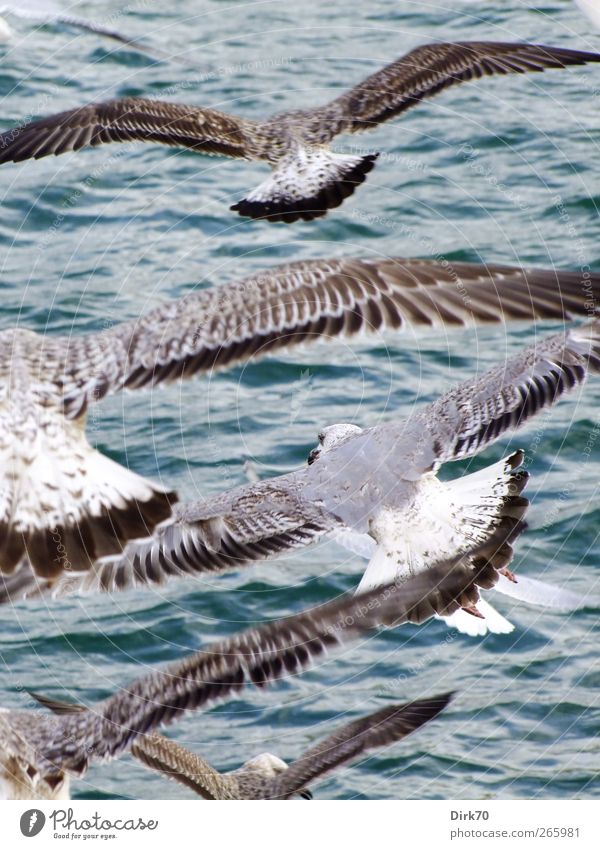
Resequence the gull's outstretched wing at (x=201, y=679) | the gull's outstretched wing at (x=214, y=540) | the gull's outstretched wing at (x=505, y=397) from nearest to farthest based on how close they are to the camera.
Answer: the gull's outstretched wing at (x=201, y=679), the gull's outstretched wing at (x=214, y=540), the gull's outstretched wing at (x=505, y=397)

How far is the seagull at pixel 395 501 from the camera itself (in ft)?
10.6

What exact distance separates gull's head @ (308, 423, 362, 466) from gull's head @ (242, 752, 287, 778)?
0.72m

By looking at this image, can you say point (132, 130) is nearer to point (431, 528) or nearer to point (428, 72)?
point (428, 72)

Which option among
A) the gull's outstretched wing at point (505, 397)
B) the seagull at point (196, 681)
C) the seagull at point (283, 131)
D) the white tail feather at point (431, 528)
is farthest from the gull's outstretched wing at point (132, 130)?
the seagull at point (196, 681)

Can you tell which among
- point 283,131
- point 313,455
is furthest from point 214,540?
point 283,131

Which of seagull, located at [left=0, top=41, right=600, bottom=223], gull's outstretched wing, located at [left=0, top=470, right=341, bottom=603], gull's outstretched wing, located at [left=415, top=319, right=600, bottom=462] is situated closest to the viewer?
gull's outstretched wing, located at [left=0, top=470, right=341, bottom=603]

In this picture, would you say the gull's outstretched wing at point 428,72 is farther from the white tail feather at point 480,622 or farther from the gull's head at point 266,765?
the gull's head at point 266,765

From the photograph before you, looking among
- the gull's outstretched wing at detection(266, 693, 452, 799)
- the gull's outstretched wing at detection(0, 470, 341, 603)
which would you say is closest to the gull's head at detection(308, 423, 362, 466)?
the gull's outstretched wing at detection(0, 470, 341, 603)

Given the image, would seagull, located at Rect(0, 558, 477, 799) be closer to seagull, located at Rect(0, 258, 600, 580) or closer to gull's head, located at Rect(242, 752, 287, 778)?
gull's head, located at Rect(242, 752, 287, 778)

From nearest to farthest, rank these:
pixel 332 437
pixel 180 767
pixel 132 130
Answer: pixel 180 767, pixel 332 437, pixel 132 130

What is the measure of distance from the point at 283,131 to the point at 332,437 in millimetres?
815

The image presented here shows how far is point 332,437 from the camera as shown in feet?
11.2

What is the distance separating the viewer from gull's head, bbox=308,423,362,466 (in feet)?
11.1
